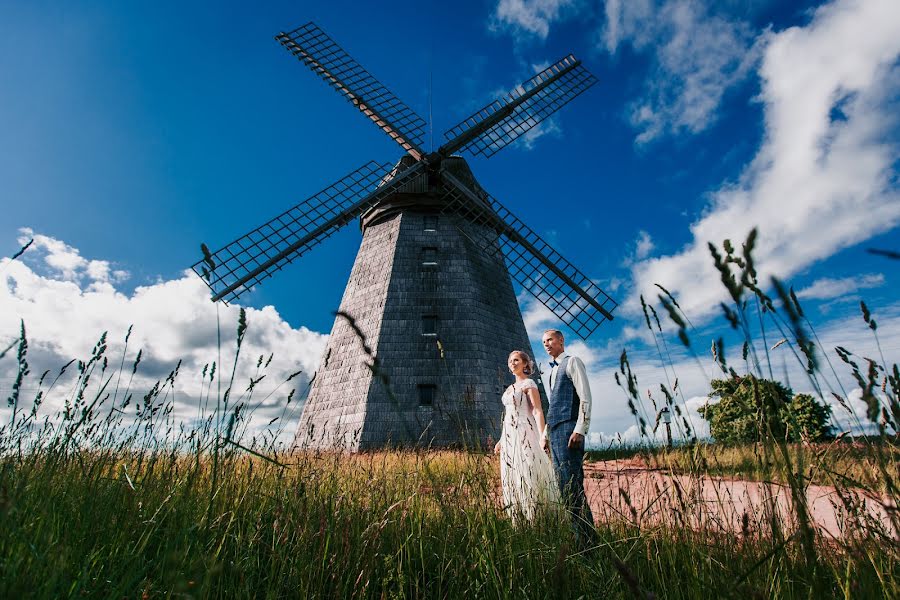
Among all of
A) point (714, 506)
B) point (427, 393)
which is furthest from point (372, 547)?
point (427, 393)

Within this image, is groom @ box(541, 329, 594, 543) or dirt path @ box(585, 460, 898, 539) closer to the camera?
dirt path @ box(585, 460, 898, 539)

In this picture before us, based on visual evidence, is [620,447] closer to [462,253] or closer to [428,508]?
[428,508]

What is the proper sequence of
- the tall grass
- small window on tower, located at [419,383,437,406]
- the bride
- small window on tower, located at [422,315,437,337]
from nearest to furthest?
the tall grass < the bride < small window on tower, located at [419,383,437,406] < small window on tower, located at [422,315,437,337]

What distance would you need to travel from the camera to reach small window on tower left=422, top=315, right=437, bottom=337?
13.0 meters

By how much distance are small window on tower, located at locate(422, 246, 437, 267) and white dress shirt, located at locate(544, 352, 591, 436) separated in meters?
9.25

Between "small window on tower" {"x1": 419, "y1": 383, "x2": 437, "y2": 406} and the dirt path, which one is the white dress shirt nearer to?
the dirt path

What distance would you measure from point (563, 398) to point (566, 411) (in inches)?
4.7

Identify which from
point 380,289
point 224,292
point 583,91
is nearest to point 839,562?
point 380,289

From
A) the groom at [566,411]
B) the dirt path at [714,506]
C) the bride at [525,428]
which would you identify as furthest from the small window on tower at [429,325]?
Answer: the dirt path at [714,506]

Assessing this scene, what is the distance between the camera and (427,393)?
12.4m

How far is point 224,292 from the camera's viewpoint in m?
13.1

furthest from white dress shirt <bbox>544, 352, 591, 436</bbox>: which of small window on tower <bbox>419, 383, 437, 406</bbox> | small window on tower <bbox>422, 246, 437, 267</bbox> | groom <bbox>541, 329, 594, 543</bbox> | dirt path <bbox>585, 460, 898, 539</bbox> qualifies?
small window on tower <bbox>422, 246, 437, 267</bbox>

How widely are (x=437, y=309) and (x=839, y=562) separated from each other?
10456 millimetres

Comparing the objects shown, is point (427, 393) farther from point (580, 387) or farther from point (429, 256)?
point (580, 387)
